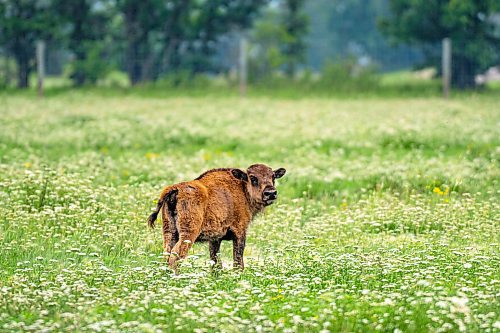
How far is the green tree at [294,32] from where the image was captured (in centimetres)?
5431

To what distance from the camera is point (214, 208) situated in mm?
9305

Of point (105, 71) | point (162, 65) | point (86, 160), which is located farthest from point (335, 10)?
point (86, 160)

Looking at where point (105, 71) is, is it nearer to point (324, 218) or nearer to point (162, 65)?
point (162, 65)

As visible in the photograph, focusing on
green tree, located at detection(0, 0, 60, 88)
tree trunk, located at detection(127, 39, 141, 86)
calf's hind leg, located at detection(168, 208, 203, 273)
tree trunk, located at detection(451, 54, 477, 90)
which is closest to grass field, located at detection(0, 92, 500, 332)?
calf's hind leg, located at detection(168, 208, 203, 273)

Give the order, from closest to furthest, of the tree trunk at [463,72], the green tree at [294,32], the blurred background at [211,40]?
1. the blurred background at [211,40]
2. the tree trunk at [463,72]
3. the green tree at [294,32]

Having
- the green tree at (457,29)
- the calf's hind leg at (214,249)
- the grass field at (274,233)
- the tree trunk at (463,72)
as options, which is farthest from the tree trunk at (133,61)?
the calf's hind leg at (214,249)

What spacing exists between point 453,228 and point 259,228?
243 centimetres

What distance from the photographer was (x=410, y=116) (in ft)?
84.8

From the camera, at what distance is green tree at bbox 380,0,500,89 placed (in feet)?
136

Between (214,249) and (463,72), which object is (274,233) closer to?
(214,249)

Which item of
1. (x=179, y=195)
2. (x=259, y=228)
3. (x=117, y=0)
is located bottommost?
(x=259, y=228)

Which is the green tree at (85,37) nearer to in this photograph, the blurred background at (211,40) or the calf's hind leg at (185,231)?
the blurred background at (211,40)

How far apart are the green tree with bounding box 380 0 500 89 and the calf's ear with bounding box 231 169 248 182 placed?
32.6m

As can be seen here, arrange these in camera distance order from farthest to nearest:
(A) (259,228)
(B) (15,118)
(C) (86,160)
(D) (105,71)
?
(D) (105,71) → (B) (15,118) → (C) (86,160) → (A) (259,228)
